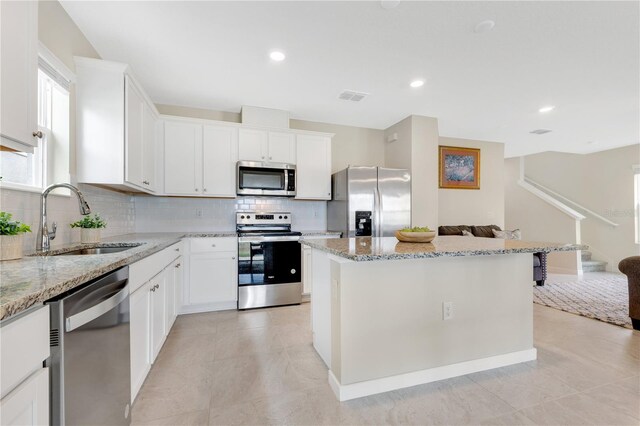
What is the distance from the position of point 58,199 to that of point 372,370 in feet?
8.10

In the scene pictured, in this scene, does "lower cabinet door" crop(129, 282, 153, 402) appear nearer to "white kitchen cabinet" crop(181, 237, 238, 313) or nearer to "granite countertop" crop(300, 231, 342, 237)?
"white kitchen cabinet" crop(181, 237, 238, 313)

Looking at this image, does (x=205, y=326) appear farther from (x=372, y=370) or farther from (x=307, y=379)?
(x=372, y=370)

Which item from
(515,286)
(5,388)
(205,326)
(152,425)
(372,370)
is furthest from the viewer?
(205,326)

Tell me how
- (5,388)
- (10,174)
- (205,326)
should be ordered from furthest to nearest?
(205,326) < (10,174) < (5,388)

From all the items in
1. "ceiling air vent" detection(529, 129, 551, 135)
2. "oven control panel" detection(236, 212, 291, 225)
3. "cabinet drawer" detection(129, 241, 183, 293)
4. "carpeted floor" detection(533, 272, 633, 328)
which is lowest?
"carpeted floor" detection(533, 272, 633, 328)

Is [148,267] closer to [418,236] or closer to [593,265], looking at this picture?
[418,236]

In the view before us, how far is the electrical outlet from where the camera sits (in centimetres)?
196

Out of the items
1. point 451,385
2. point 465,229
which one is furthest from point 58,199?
point 465,229

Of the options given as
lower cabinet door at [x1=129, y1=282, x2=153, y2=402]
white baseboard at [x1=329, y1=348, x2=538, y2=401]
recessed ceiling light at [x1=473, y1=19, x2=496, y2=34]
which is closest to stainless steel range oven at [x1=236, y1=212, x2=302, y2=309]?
lower cabinet door at [x1=129, y1=282, x2=153, y2=402]

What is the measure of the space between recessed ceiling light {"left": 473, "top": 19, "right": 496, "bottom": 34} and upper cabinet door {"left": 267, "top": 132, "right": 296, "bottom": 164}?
2384 millimetres

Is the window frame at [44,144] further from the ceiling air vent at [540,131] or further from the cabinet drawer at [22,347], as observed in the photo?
the ceiling air vent at [540,131]

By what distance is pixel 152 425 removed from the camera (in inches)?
59.9

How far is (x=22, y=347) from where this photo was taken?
2.36 ft

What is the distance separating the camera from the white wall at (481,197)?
5.32 metres
